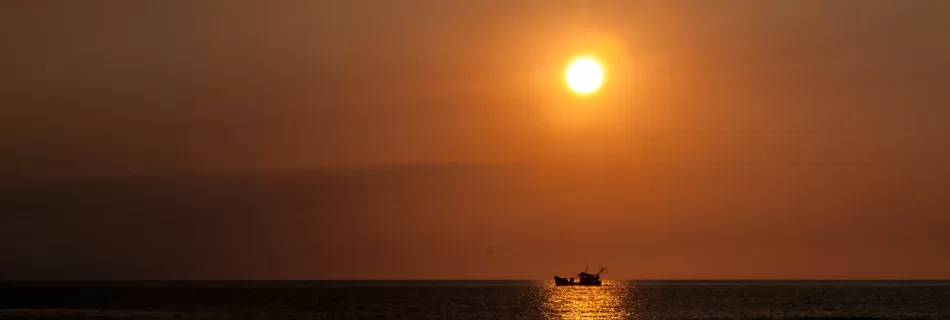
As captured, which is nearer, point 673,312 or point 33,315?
point 33,315

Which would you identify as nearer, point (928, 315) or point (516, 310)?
point (928, 315)

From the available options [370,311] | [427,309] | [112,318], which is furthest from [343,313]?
[112,318]

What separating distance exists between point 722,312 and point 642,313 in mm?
12010

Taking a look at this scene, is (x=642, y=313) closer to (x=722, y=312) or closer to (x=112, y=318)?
(x=722, y=312)

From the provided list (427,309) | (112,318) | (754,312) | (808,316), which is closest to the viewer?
(112,318)

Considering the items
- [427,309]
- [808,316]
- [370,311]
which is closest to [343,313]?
[370,311]

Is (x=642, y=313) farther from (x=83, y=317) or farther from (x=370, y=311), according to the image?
(x=83, y=317)

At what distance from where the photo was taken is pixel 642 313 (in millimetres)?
136875

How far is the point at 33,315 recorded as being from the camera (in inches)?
4675

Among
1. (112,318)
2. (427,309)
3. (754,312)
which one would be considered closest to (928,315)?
(754,312)

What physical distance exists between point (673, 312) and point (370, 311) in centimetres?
4386

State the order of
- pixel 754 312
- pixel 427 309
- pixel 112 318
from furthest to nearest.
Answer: pixel 427 309
pixel 754 312
pixel 112 318

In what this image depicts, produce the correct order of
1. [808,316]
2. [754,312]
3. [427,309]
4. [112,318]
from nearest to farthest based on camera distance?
[112,318]
[808,316]
[754,312]
[427,309]

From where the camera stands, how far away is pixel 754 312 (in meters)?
139
